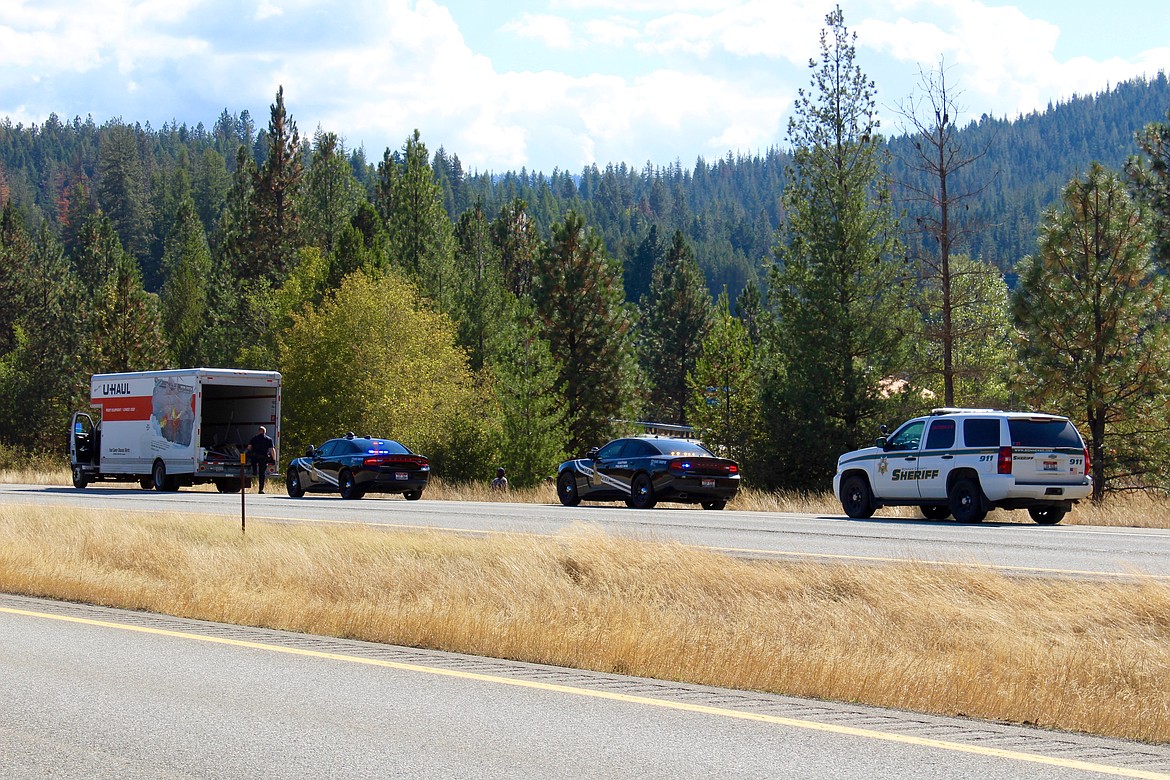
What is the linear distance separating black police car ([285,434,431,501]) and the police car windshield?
7.57 meters

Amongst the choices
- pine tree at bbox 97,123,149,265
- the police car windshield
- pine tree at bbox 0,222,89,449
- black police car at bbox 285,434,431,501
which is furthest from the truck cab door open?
pine tree at bbox 97,123,149,265

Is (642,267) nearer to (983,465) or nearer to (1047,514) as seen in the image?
(1047,514)

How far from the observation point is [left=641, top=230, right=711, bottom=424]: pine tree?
283 feet

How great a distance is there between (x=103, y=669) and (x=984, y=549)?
10996 millimetres

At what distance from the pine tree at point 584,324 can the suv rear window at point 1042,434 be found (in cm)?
4223

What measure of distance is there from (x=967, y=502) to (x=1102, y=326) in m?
19.6

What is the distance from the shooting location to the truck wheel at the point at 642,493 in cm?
2680

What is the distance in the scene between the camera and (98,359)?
7175 cm

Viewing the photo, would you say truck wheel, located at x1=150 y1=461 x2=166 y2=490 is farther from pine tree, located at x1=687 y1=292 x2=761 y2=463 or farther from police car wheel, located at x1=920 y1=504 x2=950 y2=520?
pine tree, located at x1=687 y1=292 x2=761 y2=463

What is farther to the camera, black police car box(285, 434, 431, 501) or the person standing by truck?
black police car box(285, 434, 431, 501)

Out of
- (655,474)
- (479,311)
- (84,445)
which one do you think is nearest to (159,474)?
(84,445)

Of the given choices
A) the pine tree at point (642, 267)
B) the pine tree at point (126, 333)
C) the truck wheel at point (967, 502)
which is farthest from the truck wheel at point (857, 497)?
the pine tree at point (642, 267)

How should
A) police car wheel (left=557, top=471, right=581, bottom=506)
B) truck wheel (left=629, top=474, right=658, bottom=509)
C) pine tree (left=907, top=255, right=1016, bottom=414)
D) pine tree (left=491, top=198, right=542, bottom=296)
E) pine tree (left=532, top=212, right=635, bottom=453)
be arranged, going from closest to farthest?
truck wheel (left=629, top=474, right=658, bottom=509) < police car wheel (left=557, top=471, right=581, bottom=506) < pine tree (left=907, top=255, right=1016, bottom=414) < pine tree (left=532, top=212, right=635, bottom=453) < pine tree (left=491, top=198, right=542, bottom=296)

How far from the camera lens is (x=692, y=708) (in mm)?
7605
